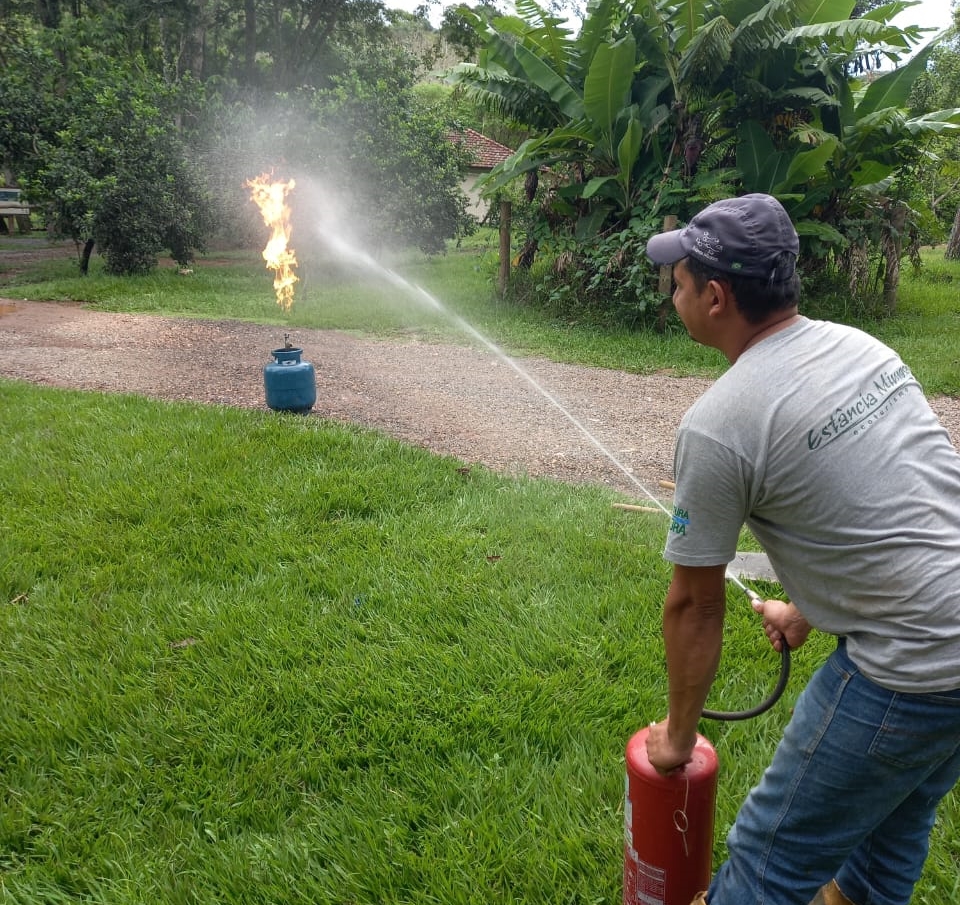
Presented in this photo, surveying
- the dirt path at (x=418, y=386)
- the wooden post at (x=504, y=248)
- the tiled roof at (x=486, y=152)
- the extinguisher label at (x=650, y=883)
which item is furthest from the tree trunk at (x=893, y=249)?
the tiled roof at (x=486, y=152)

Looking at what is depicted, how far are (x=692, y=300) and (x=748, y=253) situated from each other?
0.55 ft

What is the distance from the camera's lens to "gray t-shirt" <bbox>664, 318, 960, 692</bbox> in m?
1.54

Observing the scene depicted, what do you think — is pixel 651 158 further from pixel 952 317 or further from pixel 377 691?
pixel 377 691

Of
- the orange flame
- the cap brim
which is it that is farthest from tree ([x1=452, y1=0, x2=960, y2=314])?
the cap brim

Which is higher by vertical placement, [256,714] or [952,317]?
[952,317]

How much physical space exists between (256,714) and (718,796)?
1.68 m

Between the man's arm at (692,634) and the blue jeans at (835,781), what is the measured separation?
21cm

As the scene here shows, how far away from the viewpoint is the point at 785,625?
6.63ft

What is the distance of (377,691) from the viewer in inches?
117

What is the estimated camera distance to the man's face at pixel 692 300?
68.9 inches

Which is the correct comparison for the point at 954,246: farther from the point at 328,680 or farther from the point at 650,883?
the point at 650,883

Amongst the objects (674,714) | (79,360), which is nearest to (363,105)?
(79,360)

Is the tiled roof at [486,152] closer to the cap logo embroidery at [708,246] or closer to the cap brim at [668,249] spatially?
the cap brim at [668,249]

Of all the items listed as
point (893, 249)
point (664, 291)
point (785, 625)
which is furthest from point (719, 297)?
point (893, 249)
